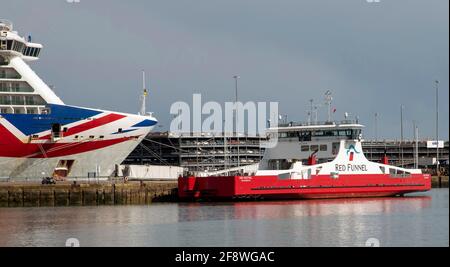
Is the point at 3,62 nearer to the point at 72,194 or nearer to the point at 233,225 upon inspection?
the point at 72,194

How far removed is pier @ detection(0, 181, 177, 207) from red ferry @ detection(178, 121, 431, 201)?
9.16 ft

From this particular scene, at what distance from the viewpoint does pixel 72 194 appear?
4488 cm

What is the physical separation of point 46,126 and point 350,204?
16.4m

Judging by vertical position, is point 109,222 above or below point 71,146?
below

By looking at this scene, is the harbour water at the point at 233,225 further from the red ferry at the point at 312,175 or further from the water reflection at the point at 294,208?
the red ferry at the point at 312,175

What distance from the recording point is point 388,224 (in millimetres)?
32531

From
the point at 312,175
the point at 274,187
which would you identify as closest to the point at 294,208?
the point at 274,187

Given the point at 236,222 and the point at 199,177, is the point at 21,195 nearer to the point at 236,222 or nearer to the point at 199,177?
the point at 199,177

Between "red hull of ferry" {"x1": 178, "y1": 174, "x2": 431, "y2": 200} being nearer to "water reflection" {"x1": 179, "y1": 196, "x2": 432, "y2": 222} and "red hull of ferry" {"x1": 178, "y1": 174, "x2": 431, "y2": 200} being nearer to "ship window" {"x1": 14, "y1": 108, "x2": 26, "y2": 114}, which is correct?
"water reflection" {"x1": 179, "y1": 196, "x2": 432, "y2": 222}

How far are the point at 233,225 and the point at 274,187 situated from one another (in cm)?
1496

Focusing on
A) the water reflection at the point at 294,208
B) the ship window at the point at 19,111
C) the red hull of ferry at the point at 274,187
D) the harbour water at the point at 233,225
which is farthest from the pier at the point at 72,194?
the ship window at the point at 19,111

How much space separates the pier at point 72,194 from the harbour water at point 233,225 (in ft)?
5.88

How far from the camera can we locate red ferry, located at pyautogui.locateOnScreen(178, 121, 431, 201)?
155 feet
